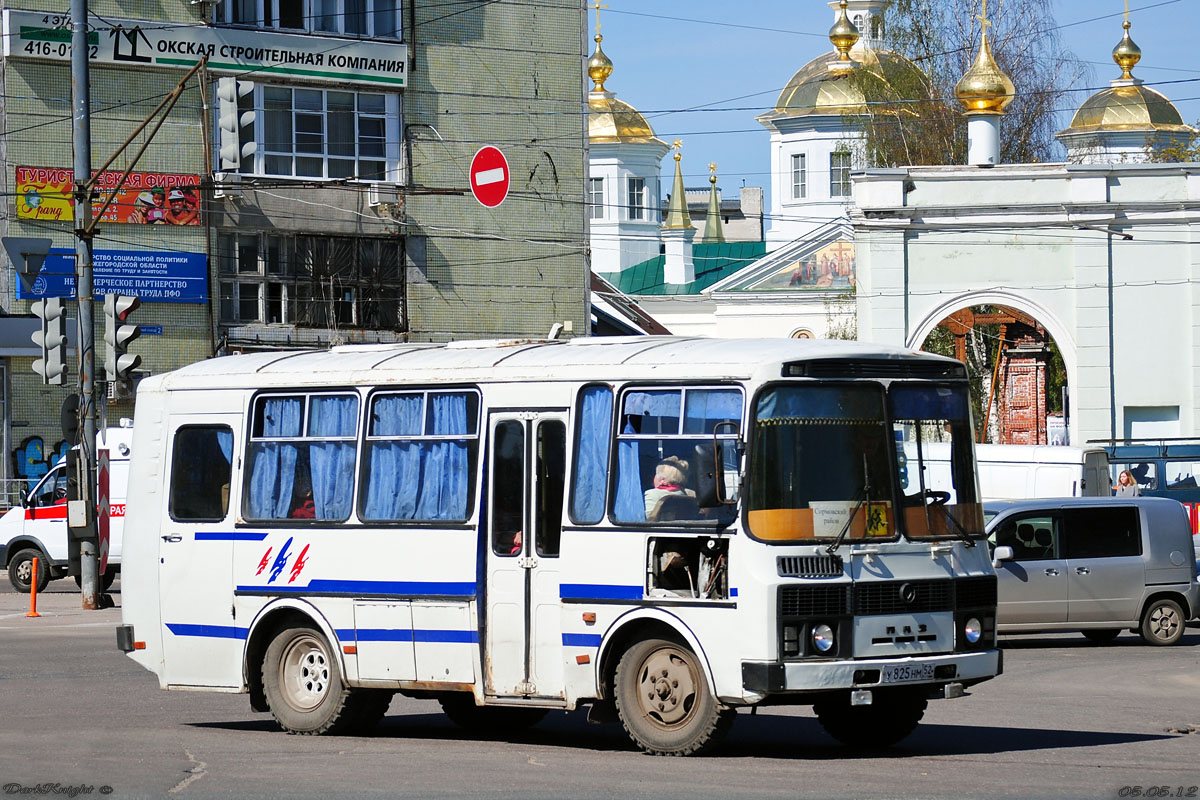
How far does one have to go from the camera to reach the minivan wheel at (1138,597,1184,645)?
2125 centimetres

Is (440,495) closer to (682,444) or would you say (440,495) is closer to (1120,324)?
(682,444)

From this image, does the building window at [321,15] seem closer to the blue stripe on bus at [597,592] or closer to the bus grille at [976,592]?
the blue stripe on bus at [597,592]

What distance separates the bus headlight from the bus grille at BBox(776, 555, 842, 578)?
0.29 metres

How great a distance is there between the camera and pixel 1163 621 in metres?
21.3

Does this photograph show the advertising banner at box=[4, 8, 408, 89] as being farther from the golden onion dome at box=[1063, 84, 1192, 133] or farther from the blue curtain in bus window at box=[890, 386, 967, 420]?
the golden onion dome at box=[1063, 84, 1192, 133]

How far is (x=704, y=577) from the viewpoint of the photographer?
1114cm

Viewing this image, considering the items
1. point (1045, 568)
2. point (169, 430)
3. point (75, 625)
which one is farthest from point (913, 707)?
point (75, 625)

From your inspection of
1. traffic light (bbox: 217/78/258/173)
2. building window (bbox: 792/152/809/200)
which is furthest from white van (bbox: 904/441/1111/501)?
building window (bbox: 792/152/809/200)

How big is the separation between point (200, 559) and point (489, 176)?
99.3 feet

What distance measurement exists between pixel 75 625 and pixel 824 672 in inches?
571

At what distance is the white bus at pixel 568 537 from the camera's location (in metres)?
11.0

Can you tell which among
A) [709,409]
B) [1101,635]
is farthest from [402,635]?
[1101,635]

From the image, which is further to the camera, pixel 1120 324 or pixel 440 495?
pixel 1120 324

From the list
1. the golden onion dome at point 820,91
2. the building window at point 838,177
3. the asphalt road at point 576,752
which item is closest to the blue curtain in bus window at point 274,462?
the asphalt road at point 576,752
